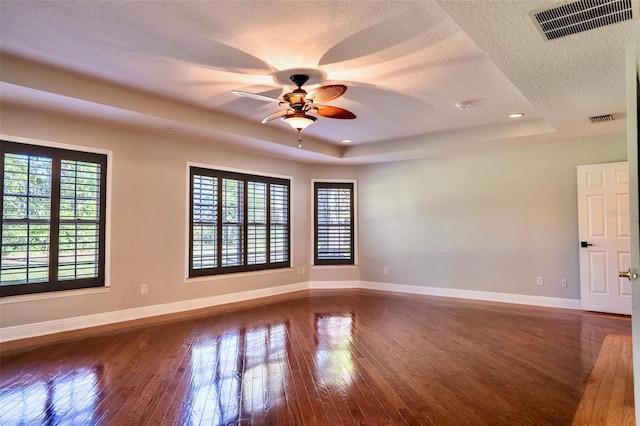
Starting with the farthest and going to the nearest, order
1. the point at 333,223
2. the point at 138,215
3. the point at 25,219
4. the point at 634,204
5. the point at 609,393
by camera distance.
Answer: the point at 333,223 → the point at 138,215 → the point at 25,219 → the point at 609,393 → the point at 634,204

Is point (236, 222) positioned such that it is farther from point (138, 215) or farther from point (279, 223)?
point (138, 215)

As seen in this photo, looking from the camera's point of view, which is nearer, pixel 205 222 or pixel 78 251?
pixel 78 251

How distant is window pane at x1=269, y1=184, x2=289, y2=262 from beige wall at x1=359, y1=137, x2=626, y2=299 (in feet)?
5.18

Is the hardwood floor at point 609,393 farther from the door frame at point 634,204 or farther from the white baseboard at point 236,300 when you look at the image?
the white baseboard at point 236,300

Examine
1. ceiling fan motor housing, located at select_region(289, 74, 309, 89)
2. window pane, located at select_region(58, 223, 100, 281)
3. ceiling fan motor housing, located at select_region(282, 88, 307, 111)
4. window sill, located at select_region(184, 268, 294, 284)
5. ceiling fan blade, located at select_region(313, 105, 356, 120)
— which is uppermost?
ceiling fan motor housing, located at select_region(289, 74, 309, 89)

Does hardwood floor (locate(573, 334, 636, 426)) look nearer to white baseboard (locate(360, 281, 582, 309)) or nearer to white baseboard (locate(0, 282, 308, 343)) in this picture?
white baseboard (locate(360, 281, 582, 309))

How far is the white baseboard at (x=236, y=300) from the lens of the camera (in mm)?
4184

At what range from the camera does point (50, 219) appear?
4270mm

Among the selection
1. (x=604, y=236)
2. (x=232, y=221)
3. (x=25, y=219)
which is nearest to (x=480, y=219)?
(x=604, y=236)

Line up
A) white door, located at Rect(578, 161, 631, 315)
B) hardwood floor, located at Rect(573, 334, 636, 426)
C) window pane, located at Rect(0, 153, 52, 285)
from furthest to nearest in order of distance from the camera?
white door, located at Rect(578, 161, 631, 315), window pane, located at Rect(0, 153, 52, 285), hardwood floor, located at Rect(573, 334, 636, 426)

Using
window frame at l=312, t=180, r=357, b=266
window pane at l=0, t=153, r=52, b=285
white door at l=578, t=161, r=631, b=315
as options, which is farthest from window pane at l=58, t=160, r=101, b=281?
white door at l=578, t=161, r=631, b=315

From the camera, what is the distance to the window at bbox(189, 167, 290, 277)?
5762mm

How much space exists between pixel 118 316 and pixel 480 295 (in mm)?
5452

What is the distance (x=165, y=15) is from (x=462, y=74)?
8.64ft
